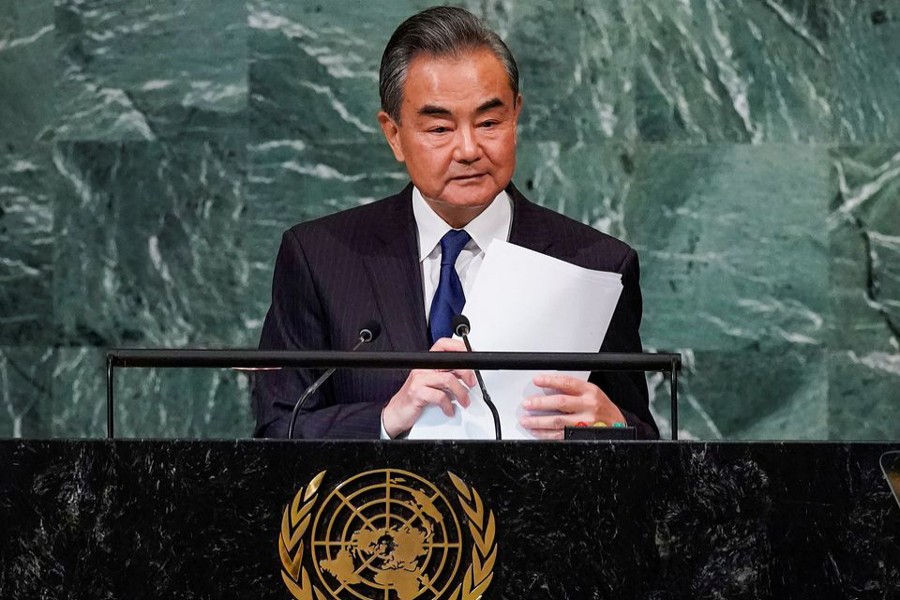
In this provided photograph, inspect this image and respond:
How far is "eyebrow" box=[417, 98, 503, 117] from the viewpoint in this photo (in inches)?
117

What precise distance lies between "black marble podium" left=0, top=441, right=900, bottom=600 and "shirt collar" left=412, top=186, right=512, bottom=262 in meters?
1.05

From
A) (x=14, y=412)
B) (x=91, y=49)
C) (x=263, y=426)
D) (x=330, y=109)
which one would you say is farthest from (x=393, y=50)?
(x=14, y=412)

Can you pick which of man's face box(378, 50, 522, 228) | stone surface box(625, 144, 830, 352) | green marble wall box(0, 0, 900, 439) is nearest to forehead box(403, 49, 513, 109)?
man's face box(378, 50, 522, 228)

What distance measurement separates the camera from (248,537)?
2.08m

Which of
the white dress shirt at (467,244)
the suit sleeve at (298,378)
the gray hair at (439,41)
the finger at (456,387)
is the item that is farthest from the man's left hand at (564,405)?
the gray hair at (439,41)

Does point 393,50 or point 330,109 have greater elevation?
point 330,109

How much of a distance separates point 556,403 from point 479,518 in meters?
0.48

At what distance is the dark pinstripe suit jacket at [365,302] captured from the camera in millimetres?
2934

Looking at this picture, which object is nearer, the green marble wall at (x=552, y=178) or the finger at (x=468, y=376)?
the finger at (x=468, y=376)

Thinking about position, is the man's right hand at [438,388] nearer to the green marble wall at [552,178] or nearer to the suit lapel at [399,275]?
the suit lapel at [399,275]

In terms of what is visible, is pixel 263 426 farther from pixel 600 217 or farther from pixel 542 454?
pixel 600 217

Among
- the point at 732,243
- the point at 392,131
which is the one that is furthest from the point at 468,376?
the point at 732,243

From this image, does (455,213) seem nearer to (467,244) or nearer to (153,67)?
(467,244)

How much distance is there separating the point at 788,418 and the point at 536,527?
9.38ft
